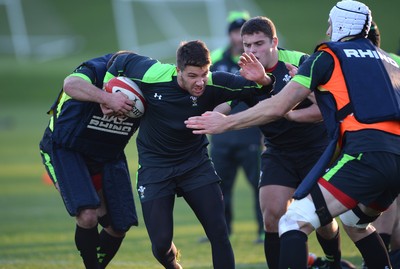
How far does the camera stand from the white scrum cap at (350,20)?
19.3 ft

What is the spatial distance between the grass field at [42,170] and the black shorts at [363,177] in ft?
9.42

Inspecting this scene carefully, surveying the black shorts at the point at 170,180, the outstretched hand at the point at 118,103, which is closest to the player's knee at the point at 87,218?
the black shorts at the point at 170,180

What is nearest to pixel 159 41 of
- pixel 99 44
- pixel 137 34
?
pixel 137 34

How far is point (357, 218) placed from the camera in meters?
6.02

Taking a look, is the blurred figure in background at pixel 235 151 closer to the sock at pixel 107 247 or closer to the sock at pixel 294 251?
the sock at pixel 107 247

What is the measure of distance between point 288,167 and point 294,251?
1.85 meters

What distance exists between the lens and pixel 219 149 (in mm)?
10711

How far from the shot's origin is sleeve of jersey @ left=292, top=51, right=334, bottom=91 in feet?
18.3

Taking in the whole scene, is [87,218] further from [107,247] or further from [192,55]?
[192,55]

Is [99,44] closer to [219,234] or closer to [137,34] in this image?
[137,34]

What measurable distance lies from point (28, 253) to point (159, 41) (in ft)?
79.8

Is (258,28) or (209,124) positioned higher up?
(258,28)

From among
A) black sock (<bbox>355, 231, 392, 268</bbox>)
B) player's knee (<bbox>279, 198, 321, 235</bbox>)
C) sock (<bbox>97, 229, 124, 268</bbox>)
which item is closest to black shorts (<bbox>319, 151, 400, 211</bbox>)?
player's knee (<bbox>279, 198, 321, 235</bbox>)

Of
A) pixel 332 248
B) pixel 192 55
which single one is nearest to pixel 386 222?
pixel 332 248
